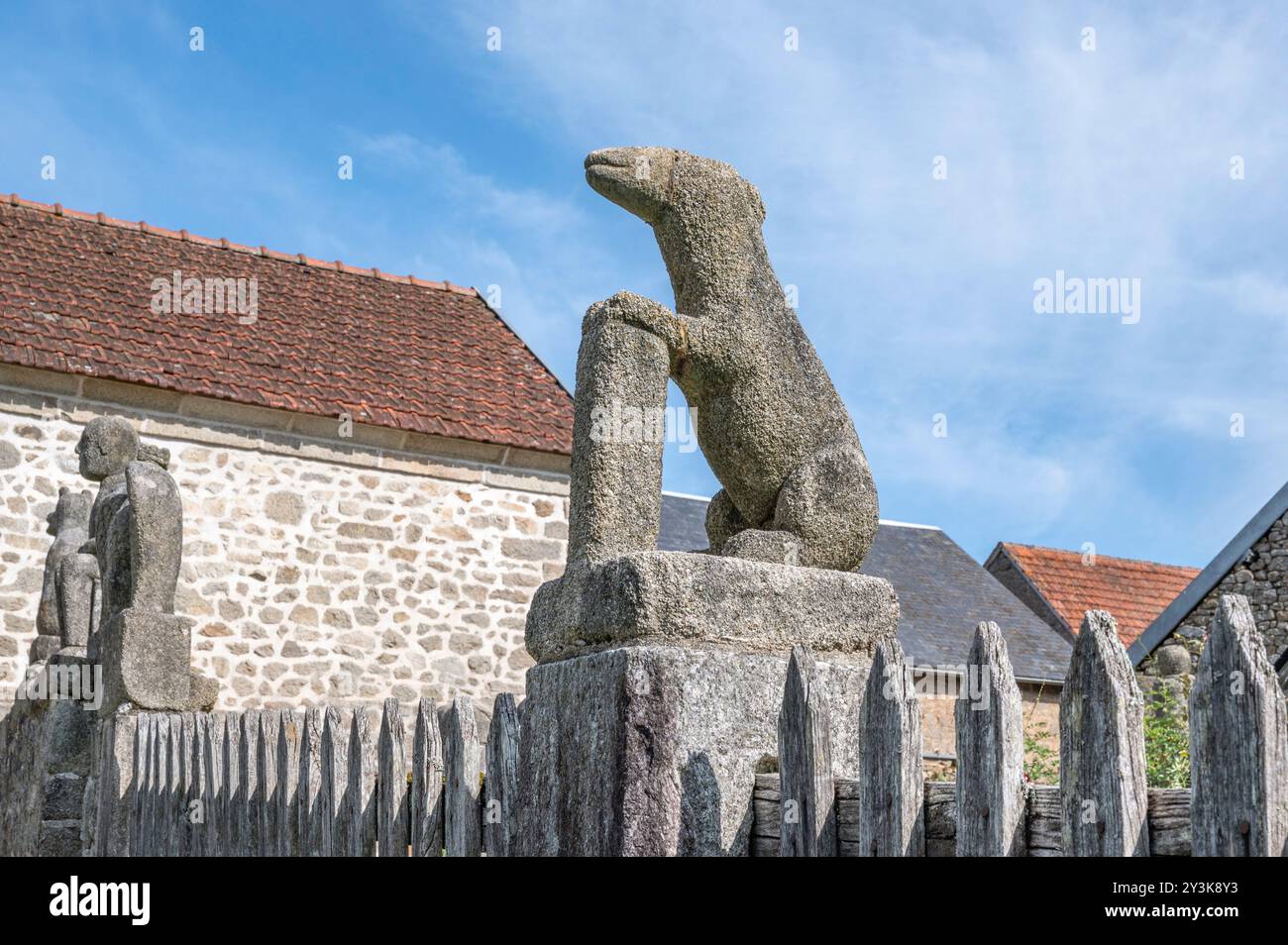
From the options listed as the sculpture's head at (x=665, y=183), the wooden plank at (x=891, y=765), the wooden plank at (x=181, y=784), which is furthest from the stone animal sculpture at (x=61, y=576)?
the wooden plank at (x=891, y=765)

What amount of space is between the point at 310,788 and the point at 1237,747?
8.83 feet

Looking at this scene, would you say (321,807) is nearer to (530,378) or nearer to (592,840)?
(592,840)

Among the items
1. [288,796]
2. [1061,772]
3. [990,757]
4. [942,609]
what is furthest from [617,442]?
[942,609]

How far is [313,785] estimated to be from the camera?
12.4ft

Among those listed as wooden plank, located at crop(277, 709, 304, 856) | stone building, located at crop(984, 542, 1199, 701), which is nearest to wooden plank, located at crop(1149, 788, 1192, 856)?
wooden plank, located at crop(277, 709, 304, 856)

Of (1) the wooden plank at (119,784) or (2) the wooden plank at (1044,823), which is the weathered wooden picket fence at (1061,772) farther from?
(1) the wooden plank at (119,784)

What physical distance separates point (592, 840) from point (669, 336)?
107 cm

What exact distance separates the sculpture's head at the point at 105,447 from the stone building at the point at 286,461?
4684 millimetres

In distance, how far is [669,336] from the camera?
298cm

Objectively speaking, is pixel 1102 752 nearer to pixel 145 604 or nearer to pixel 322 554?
pixel 145 604

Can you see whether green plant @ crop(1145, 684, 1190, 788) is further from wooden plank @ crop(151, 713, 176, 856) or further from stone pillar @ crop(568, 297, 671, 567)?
wooden plank @ crop(151, 713, 176, 856)
